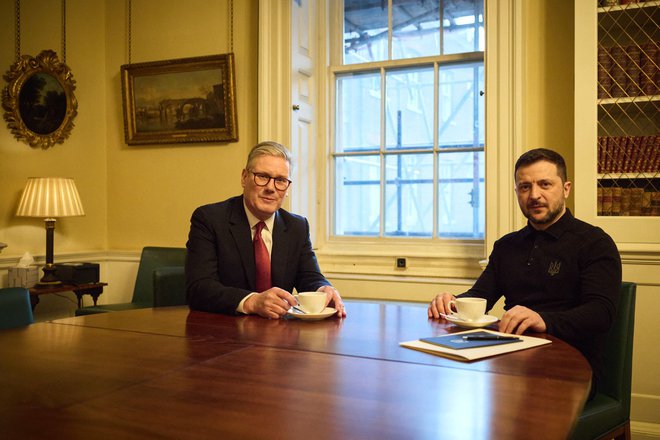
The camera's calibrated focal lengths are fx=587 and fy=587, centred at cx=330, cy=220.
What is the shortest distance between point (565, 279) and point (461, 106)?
6.03ft

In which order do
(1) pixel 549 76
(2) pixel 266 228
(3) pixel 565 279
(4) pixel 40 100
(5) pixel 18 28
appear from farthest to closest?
(4) pixel 40 100 → (5) pixel 18 28 → (1) pixel 549 76 → (2) pixel 266 228 → (3) pixel 565 279

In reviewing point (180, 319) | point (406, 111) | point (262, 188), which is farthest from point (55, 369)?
point (406, 111)

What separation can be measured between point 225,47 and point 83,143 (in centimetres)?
119

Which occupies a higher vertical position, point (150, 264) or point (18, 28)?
point (18, 28)

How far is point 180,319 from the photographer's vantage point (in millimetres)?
1833

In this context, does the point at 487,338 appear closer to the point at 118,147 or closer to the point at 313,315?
the point at 313,315

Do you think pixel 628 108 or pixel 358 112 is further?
pixel 358 112

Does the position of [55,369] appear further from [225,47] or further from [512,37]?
[225,47]

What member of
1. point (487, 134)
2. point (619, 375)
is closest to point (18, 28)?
point (487, 134)

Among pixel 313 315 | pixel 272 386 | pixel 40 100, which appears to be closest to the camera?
pixel 272 386

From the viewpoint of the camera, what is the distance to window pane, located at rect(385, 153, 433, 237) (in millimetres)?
3623

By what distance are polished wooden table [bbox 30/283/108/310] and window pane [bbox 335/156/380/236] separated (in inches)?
62.4

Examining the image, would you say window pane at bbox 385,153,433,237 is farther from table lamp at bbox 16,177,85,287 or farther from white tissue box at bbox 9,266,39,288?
white tissue box at bbox 9,266,39,288

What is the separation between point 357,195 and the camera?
12.5 feet
